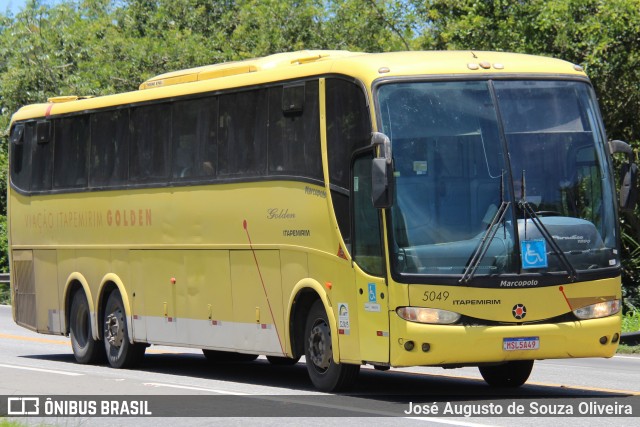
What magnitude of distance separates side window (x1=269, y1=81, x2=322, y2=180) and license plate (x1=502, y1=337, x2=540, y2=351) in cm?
266

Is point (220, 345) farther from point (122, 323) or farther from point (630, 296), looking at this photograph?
point (630, 296)

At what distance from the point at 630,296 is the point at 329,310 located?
13191 mm

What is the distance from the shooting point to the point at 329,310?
13.7 meters

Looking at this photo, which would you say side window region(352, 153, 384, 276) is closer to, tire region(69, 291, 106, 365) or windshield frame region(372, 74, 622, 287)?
windshield frame region(372, 74, 622, 287)

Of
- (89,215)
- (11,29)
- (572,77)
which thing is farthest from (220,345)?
(11,29)

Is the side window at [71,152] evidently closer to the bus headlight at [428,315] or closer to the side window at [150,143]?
the side window at [150,143]

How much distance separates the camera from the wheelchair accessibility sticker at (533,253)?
42.0 ft

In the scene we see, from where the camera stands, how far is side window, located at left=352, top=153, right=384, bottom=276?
12979 mm

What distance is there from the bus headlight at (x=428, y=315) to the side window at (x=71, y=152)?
7951 millimetres

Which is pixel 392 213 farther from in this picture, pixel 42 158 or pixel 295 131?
pixel 42 158

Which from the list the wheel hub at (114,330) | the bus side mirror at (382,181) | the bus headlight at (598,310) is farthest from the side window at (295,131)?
the wheel hub at (114,330)

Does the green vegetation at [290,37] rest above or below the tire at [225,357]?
above

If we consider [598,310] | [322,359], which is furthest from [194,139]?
[598,310]

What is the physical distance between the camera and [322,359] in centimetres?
1403
